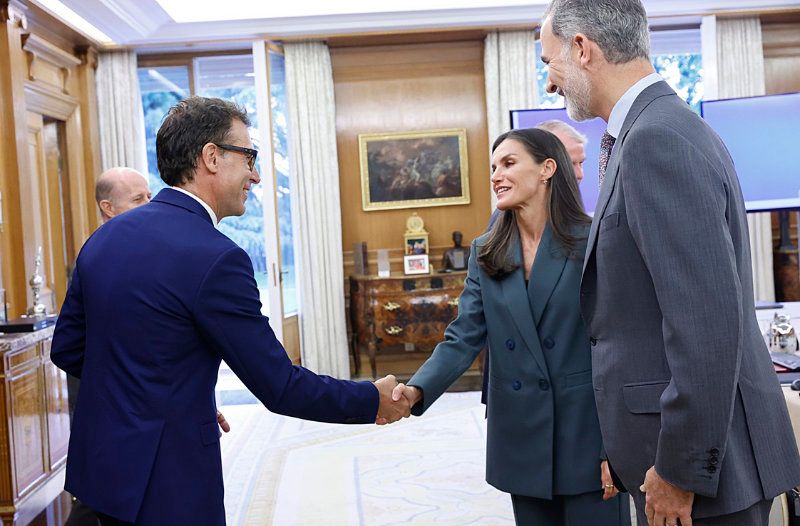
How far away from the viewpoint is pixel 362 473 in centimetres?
504

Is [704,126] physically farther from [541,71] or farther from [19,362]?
[541,71]

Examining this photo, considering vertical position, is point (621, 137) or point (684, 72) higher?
point (684, 72)

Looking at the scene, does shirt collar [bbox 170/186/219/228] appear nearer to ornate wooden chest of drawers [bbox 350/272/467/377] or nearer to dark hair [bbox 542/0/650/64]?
dark hair [bbox 542/0/650/64]

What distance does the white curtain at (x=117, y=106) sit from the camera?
814 cm

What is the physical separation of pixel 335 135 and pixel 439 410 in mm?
3229

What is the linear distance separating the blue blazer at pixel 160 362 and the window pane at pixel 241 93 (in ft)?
21.1

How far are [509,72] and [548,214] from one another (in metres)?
6.15

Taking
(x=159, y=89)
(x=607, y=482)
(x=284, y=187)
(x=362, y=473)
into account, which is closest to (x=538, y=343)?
(x=607, y=482)

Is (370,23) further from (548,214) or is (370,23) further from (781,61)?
(548,214)

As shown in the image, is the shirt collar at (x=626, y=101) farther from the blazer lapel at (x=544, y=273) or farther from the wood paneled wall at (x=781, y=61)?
the wood paneled wall at (x=781, y=61)

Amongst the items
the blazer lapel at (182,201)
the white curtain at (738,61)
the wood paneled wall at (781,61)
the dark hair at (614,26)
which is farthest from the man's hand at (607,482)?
the wood paneled wall at (781,61)

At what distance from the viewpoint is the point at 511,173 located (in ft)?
8.00

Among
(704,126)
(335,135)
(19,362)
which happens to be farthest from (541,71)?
(704,126)

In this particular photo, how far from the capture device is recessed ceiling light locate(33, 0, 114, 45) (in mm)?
6387
